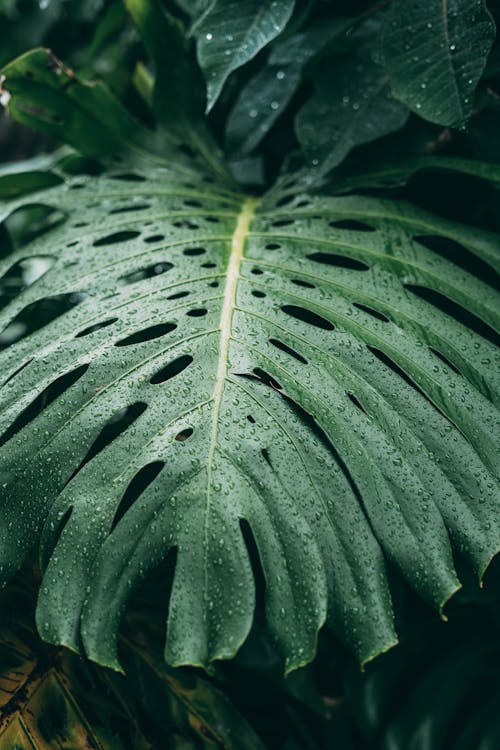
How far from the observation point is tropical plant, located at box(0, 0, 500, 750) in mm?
631

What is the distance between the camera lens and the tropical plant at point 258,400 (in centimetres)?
63

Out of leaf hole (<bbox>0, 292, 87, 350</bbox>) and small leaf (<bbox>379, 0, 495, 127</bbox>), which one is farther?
leaf hole (<bbox>0, 292, 87, 350</bbox>)

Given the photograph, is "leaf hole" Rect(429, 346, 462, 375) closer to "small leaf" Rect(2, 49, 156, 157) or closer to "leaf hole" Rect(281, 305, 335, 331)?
"leaf hole" Rect(281, 305, 335, 331)

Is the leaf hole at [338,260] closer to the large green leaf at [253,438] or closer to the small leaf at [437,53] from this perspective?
the large green leaf at [253,438]

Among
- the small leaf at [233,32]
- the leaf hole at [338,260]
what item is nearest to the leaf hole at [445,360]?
the leaf hole at [338,260]

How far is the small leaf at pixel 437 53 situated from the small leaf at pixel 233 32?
0.50 ft

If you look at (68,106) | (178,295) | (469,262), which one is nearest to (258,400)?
(178,295)

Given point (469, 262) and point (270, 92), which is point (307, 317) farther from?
point (270, 92)

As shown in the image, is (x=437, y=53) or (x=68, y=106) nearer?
(x=437, y=53)

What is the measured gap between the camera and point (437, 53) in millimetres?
883

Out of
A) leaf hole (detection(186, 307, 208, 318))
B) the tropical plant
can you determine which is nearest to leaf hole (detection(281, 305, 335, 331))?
the tropical plant

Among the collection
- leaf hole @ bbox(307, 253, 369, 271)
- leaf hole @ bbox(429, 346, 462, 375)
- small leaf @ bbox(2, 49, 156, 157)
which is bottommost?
leaf hole @ bbox(429, 346, 462, 375)

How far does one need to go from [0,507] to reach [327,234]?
550 mm

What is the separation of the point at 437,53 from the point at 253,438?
0.57m
